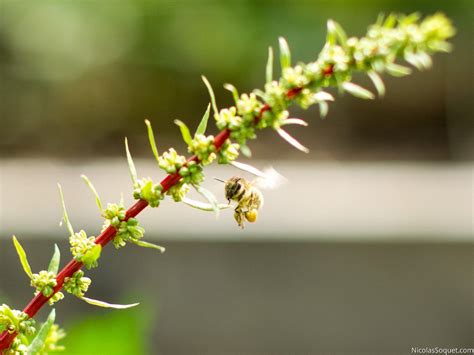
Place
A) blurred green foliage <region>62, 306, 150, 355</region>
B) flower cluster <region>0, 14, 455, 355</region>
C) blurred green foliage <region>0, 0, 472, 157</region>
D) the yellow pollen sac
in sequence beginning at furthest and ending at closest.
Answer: blurred green foliage <region>0, 0, 472, 157</region> < blurred green foliage <region>62, 306, 150, 355</region> < the yellow pollen sac < flower cluster <region>0, 14, 455, 355</region>

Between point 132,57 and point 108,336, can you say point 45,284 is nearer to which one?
point 108,336

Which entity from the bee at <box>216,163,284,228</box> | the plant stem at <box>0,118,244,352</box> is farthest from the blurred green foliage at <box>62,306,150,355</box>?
the plant stem at <box>0,118,244,352</box>

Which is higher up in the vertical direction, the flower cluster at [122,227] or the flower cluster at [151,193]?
the flower cluster at [151,193]

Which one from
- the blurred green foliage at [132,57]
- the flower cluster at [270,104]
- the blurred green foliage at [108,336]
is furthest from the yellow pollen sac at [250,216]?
the blurred green foliage at [132,57]

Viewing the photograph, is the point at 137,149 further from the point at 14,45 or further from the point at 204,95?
the point at 14,45

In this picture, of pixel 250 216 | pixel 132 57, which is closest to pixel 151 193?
pixel 250 216

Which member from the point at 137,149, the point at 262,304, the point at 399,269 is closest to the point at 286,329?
the point at 262,304

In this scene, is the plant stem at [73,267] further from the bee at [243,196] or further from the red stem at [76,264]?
the bee at [243,196]

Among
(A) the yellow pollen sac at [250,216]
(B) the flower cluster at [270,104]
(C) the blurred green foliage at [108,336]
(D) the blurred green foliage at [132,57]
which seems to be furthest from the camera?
(D) the blurred green foliage at [132,57]

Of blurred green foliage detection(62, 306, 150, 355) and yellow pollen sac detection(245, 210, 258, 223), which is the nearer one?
yellow pollen sac detection(245, 210, 258, 223)

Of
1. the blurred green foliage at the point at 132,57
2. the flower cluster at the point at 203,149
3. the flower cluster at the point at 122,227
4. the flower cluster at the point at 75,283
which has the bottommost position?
the flower cluster at the point at 75,283

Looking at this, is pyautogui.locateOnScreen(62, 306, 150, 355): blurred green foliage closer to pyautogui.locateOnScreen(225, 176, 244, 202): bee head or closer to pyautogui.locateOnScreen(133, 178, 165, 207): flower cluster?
pyautogui.locateOnScreen(225, 176, 244, 202): bee head
